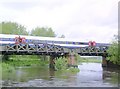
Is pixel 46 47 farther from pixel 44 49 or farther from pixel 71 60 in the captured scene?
pixel 71 60

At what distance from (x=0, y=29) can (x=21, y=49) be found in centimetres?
2524

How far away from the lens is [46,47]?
2352 inches

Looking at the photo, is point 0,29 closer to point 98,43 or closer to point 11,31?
point 11,31

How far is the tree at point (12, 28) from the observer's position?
87.5 meters

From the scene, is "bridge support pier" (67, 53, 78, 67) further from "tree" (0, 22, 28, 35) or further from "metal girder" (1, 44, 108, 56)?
"tree" (0, 22, 28, 35)

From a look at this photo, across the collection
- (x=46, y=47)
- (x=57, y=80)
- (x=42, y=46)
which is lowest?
(x=57, y=80)

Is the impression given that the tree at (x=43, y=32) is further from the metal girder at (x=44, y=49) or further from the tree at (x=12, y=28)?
the metal girder at (x=44, y=49)

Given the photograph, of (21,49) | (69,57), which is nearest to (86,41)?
(69,57)

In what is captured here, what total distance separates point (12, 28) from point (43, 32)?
980 cm

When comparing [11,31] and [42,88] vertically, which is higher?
[11,31]

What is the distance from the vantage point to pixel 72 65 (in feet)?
192

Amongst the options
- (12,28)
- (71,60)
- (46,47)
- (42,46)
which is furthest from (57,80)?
(12,28)

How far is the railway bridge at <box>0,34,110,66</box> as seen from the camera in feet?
186

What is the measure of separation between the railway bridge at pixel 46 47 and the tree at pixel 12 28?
68.3ft
